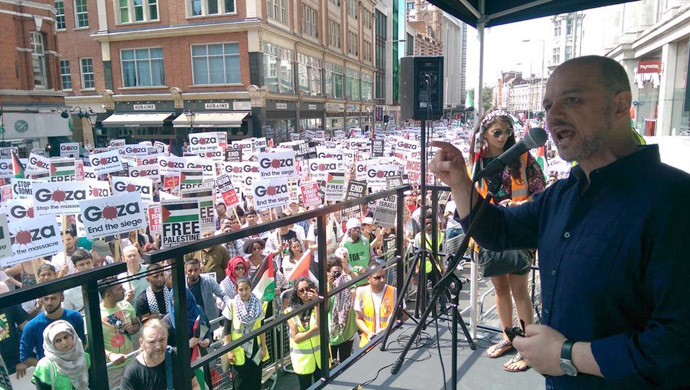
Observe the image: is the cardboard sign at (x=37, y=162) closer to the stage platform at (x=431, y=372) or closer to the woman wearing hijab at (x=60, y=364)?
the woman wearing hijab at (x=60, y=364)

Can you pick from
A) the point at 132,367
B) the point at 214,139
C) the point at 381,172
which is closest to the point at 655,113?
the point at 381,172

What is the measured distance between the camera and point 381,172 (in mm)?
11953

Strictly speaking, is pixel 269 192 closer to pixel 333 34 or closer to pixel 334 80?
pixel 334 80

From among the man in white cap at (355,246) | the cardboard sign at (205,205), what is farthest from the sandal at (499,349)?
the cardboard sign at (205,205)

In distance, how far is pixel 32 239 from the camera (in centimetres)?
691

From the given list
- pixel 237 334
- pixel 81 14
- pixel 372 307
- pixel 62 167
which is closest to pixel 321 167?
pixel 62 167

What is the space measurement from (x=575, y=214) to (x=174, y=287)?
1.62m

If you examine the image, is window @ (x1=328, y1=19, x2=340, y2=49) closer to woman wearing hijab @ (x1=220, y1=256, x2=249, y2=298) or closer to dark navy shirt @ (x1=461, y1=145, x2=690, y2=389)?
woman wearing hijab @ (x1=220, y1=256, x2=249, y2=298)

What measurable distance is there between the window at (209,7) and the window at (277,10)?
2.57 metres

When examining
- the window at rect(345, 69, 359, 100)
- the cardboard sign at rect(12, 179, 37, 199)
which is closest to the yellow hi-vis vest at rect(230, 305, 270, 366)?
the cardboard sign at rect(12, 179, 37, 199)

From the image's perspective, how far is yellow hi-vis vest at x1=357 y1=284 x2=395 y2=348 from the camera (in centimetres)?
577

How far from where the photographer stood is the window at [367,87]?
6039 centimetres

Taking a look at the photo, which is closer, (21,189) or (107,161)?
(21,189)

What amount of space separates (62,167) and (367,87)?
5317 centimetres
